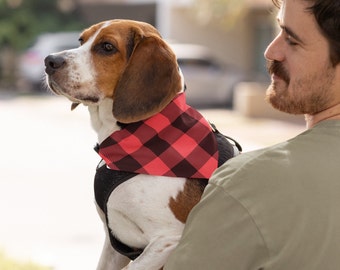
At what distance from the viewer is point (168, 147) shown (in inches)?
116

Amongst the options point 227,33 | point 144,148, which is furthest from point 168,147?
point 227,33

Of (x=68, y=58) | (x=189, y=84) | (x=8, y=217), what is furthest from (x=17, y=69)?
(x=68, y=58)

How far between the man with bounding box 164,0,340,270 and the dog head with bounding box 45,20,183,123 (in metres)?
1.15

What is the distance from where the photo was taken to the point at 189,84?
72.7 ft

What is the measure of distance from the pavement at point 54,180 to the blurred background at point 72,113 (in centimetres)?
1

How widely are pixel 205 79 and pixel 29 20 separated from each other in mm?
12941

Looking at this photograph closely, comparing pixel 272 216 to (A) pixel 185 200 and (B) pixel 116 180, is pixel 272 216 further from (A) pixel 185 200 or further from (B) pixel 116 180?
(B) pixel 116 180

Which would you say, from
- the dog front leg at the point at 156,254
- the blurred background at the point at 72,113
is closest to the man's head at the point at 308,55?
the dog front leg at the point at 156,254

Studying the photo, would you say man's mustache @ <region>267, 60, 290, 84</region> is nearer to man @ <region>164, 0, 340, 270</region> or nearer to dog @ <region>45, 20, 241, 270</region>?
man @ <region>164, 0, 340, 270</region>

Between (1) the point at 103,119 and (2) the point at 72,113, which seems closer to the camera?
(1) the point at 103,119

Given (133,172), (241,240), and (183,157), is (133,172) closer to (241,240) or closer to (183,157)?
(183,157)

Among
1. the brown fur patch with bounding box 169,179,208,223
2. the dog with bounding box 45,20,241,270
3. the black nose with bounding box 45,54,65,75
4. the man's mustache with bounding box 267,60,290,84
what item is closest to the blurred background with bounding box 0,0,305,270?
the black nose with bounding box 45,54,65,75

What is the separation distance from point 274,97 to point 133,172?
874mm

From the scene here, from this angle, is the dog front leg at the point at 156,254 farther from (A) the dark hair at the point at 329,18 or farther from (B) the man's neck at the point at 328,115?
(A) the dark hair at the point at 329,18
